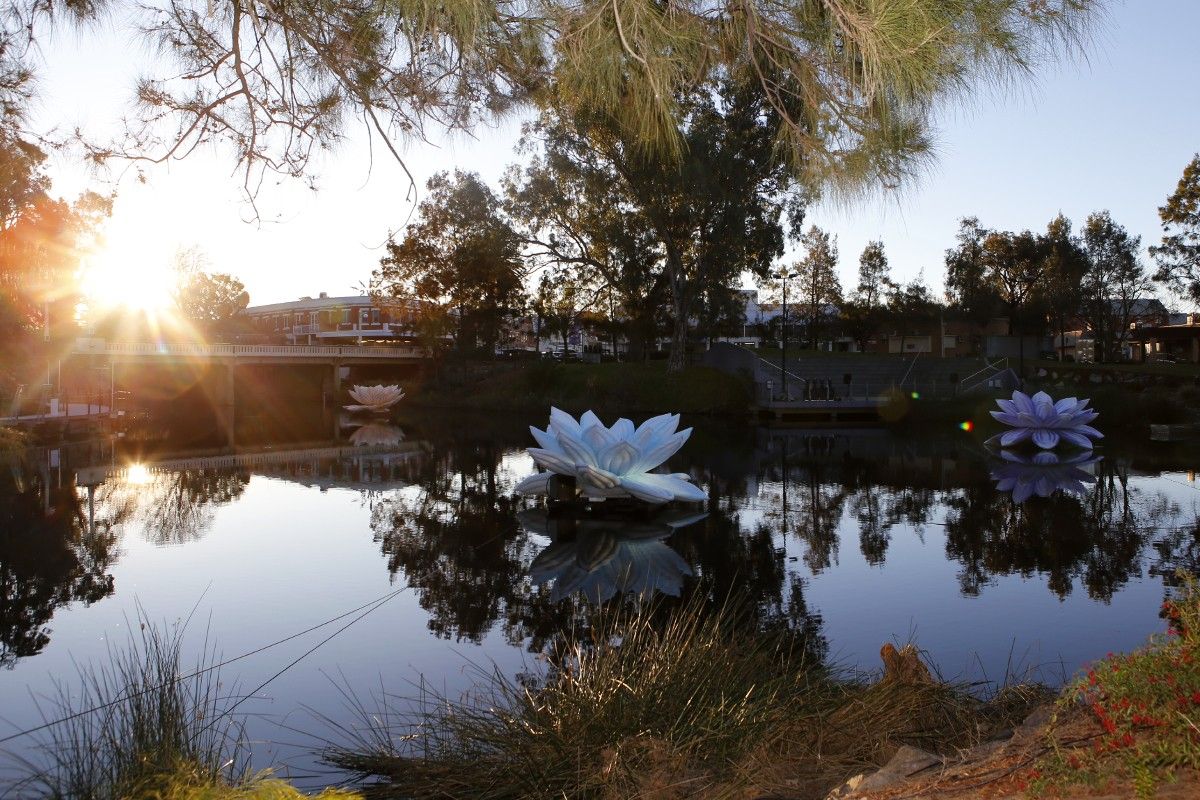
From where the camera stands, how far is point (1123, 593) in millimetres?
8898

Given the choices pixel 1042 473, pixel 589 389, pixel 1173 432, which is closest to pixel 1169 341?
pixel 1173 432

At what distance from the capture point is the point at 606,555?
422 inches

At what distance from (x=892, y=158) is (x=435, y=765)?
3.67 metres

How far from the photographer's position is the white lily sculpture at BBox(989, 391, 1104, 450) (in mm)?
21125

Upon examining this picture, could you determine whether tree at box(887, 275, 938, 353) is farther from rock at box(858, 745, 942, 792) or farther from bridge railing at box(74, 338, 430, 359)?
rock at box(858, 745, 942, 792)

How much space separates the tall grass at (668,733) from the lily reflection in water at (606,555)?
2.57 m

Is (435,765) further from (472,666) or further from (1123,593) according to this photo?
(1123,593)

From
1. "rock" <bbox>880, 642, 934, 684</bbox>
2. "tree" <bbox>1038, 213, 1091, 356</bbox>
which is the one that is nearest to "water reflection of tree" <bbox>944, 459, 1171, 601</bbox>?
"rock" <bbox>880, 642, 934, 684</bbox>

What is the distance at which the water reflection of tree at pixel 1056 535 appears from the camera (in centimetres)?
977

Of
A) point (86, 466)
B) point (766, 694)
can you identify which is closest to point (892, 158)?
point (766, 694)

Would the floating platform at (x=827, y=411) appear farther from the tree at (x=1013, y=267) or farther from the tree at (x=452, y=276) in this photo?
the tree at (x=1013, y=267)

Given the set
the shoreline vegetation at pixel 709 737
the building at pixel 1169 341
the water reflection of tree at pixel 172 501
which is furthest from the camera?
the building at pixel 1169 341

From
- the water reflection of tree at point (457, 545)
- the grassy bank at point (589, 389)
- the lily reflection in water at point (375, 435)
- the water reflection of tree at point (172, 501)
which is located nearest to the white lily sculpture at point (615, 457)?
the water reflection of tree at point (457, 545)

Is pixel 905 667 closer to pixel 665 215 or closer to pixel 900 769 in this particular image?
pixel 900 769
